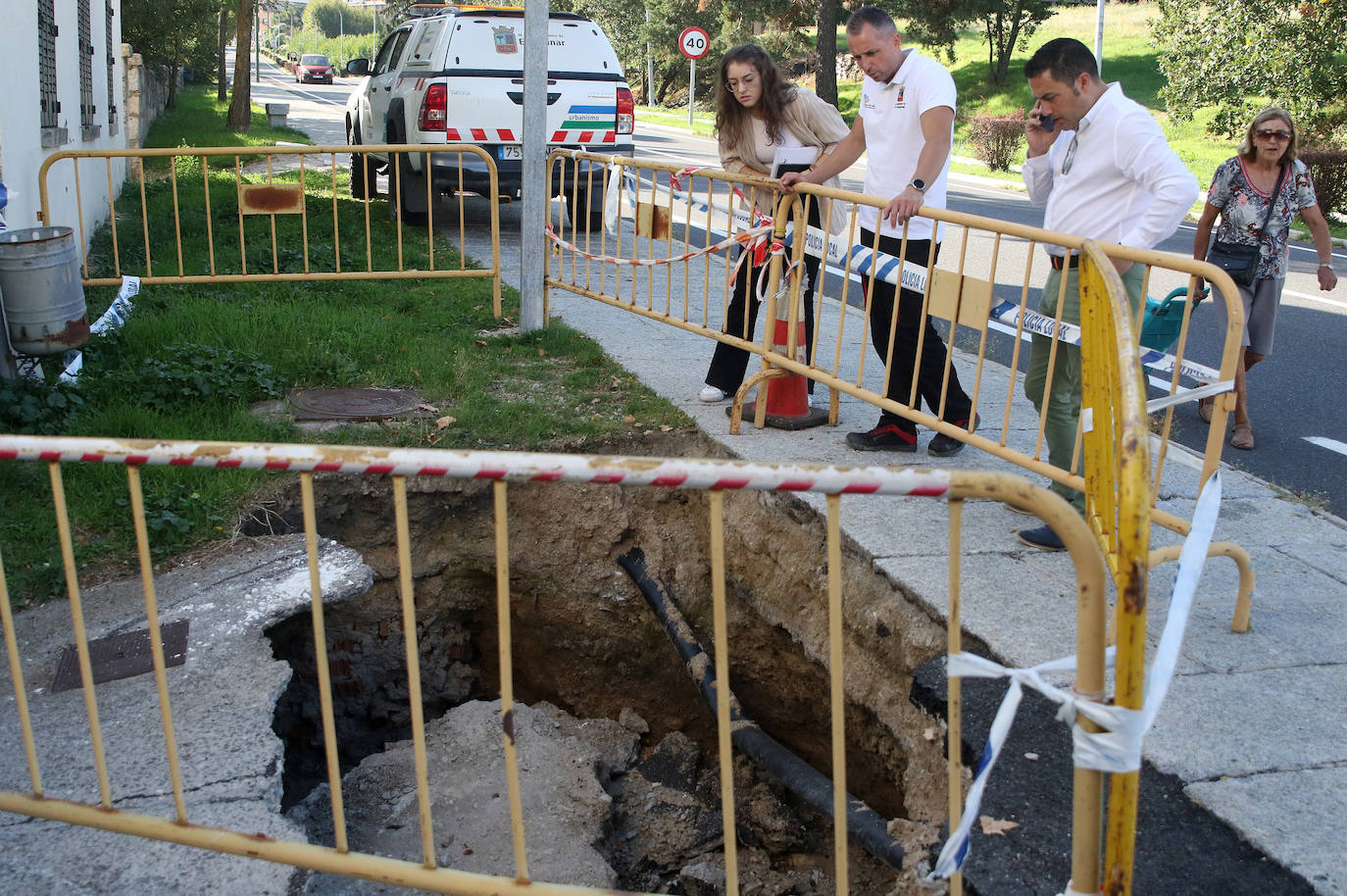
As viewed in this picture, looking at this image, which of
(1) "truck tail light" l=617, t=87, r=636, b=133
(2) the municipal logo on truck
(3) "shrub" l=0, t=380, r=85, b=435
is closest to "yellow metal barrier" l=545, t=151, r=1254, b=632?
(3) "shrub" l=0, t=380, r=85, b=435

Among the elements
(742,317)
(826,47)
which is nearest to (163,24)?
(826,47)

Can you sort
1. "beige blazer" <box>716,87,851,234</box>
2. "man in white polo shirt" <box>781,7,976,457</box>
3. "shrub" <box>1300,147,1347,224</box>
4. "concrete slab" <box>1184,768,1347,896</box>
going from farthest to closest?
"shrub" <box>1300,147,1347,224</box>, "beige blazer" <box>716,87,851,234</box>, "man in white polo shirt" <box>781,7,976,457</box>, "concrete slab" <box>1184,768,1347,896</box>

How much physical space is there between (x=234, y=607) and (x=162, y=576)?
0.42 meters

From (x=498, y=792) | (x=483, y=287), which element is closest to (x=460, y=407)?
(x=498, y=792)

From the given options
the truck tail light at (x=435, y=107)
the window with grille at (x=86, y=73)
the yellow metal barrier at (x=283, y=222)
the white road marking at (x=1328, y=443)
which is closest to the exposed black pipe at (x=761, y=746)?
the yellow metal barrier at (x=283, y=222)

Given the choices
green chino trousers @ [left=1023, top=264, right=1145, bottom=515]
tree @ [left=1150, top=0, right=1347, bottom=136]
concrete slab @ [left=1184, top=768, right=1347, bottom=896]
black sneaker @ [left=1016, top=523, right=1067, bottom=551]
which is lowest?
concrete slab @ [left=1184, top=768, right=1347, bottom=896]

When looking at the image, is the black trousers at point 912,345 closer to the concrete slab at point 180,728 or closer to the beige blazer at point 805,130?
the beige blazer at point 805,130

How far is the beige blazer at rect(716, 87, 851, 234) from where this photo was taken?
5.62 m

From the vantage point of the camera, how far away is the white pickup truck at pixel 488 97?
11.4 meters

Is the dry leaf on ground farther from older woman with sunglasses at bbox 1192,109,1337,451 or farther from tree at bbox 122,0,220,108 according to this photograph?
tree at bbox 122,0,220,108

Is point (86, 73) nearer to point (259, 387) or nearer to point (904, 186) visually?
point (259, 387)

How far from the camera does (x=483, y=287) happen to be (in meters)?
9.16

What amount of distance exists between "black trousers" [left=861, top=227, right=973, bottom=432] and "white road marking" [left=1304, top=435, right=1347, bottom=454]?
2.59 metres

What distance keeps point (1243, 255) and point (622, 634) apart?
4001mm
